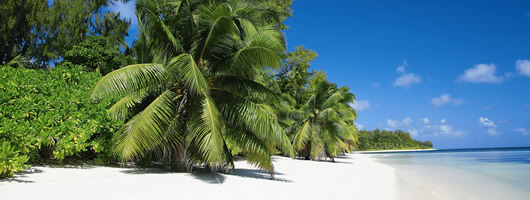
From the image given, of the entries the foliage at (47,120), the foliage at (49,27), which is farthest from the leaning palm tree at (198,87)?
the foliage at (49,27)

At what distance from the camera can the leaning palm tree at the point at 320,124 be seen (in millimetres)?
19547

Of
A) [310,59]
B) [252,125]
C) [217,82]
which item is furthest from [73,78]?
[310,59]

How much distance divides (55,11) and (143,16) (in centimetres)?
1083

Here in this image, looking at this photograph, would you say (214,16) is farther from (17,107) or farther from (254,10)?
(17,107)

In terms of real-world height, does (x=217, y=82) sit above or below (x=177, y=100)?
above

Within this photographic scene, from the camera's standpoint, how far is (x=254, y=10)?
875 centimetres

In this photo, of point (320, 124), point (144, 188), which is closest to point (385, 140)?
point (320, 124)

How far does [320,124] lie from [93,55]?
45.0 ft

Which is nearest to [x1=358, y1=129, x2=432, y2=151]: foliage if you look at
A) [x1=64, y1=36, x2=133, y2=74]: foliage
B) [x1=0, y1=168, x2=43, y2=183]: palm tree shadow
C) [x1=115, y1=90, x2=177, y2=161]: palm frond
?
[x1=64, y1=36, x2=133, y2=74]: foliage

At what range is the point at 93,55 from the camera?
12.2m

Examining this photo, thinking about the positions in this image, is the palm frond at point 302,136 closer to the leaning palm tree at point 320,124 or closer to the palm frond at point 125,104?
the leaning palm tree at point 320,124

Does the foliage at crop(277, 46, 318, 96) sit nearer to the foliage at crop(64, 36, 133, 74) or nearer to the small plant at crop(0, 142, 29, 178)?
the foliage at crop(64, 36, 133, 74)

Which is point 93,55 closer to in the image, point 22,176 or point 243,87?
point 243,87

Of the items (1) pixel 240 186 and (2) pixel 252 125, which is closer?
(1) pixel 240 186
